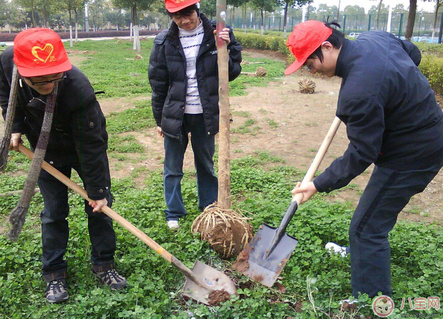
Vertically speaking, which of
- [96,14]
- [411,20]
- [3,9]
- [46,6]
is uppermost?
[96,14]

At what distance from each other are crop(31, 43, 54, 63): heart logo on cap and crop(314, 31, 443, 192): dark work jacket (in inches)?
61.1

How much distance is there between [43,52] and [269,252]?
76.2 inches

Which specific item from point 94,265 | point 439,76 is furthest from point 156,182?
point 439,76

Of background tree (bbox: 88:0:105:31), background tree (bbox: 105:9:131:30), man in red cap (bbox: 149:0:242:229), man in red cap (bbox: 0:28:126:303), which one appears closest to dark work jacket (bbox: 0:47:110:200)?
man in red cap (bbox: 0:28:126:303)

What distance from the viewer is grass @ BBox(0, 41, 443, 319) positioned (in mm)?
2748

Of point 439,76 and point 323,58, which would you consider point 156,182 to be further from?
point 439,76

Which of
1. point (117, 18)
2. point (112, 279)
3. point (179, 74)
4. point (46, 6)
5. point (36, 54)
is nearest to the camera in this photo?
point (36, 54)

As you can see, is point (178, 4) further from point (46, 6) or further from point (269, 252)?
point (46, 6)

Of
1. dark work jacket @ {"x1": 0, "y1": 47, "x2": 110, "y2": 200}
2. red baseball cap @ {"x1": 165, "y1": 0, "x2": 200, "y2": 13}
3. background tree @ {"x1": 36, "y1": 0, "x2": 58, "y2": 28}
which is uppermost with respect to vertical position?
background tree @ {"x1": 36, "y1": 0, "x2": 58, "y2": 28}

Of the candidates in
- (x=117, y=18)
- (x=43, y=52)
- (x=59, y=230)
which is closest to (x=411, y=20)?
(x=59, y=230)

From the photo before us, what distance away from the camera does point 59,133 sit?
104 inches

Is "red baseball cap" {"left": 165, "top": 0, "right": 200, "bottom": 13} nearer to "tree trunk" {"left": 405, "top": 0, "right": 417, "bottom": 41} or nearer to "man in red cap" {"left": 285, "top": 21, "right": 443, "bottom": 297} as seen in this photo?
"man in red cap" {"left": 285, "top": 21, "right": 443, "bottom": 297}

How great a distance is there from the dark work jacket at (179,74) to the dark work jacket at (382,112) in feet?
4.11

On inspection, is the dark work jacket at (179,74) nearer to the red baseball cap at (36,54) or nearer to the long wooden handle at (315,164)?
the long wooden handle at (315,164)
